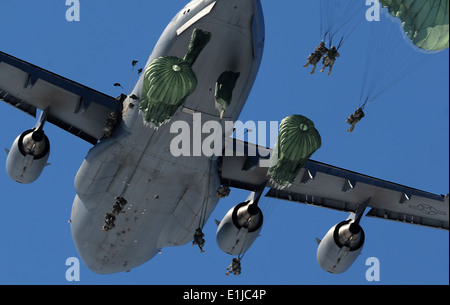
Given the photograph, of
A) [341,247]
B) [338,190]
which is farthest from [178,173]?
[341,247]

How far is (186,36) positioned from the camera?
41.4m

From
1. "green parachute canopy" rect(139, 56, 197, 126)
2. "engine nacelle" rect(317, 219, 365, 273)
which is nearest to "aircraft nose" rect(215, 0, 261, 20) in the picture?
"green parachute canopy" rect(139, 56, 197, 126)

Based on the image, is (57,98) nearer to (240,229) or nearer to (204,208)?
(204,208)

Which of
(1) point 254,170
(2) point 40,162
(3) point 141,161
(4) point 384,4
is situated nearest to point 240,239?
(1) point 254,170

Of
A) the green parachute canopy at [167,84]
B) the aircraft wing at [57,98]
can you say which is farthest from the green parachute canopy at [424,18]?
the aircraft wing at [57,98]

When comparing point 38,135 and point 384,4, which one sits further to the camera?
point 38,135

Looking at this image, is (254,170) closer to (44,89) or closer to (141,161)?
(141,161)

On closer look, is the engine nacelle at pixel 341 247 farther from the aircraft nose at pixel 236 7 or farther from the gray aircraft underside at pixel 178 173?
the aircraft nose at pixel 236 7

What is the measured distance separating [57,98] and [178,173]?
692cm

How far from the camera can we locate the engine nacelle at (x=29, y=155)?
4566 cm

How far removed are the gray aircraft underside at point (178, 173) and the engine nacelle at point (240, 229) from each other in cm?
5

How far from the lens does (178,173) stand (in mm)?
44375

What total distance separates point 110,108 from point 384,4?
13.4 metres

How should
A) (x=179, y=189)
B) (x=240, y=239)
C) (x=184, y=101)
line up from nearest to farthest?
(x=184, y=101) → (x=179, y=189) → (x=240, y=239)
